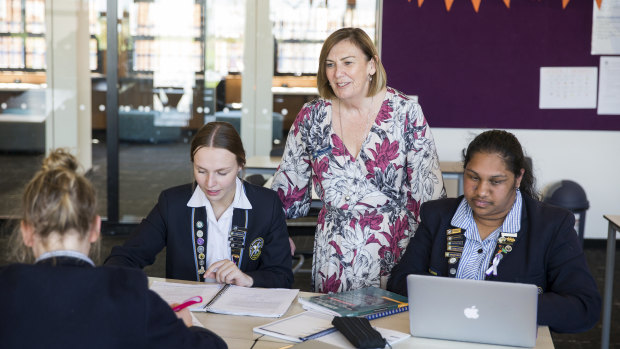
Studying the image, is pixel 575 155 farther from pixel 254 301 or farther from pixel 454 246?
pixel 254 301

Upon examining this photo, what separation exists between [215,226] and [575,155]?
4.32m

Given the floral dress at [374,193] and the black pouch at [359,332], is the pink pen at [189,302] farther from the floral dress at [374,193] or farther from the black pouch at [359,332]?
the floral dress at [374,193]

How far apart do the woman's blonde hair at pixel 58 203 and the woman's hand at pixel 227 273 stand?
0.91m

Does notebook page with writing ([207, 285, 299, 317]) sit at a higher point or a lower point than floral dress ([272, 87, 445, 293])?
lower

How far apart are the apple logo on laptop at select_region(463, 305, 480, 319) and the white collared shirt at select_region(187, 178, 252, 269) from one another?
1.01 m

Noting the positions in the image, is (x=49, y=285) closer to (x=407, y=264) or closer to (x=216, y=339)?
(x=216, y=339)

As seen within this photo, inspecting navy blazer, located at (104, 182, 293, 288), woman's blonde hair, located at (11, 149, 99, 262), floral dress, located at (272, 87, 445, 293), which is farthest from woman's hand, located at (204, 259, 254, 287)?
woman's blonde hair, located at (11, 149, 99, 262)

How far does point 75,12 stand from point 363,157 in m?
4.41

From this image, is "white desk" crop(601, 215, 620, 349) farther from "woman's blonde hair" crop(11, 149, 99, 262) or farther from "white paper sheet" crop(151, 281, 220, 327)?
"woman's blonde hair" crop(11, 149, 99, 262)

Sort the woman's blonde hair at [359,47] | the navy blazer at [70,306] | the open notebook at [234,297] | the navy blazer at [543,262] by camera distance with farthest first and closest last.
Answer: the woman's blonde hair at [359,47] < the open notebook at [234,297] < the navy blazer at [543,262] < the navy blazer at [70,306]

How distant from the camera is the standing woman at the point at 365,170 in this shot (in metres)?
2.74

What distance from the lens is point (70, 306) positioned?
145 cm

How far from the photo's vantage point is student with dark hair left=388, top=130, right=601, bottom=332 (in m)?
2.26

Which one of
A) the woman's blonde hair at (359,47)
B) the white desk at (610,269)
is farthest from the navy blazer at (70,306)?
the white desk at (610,269)
